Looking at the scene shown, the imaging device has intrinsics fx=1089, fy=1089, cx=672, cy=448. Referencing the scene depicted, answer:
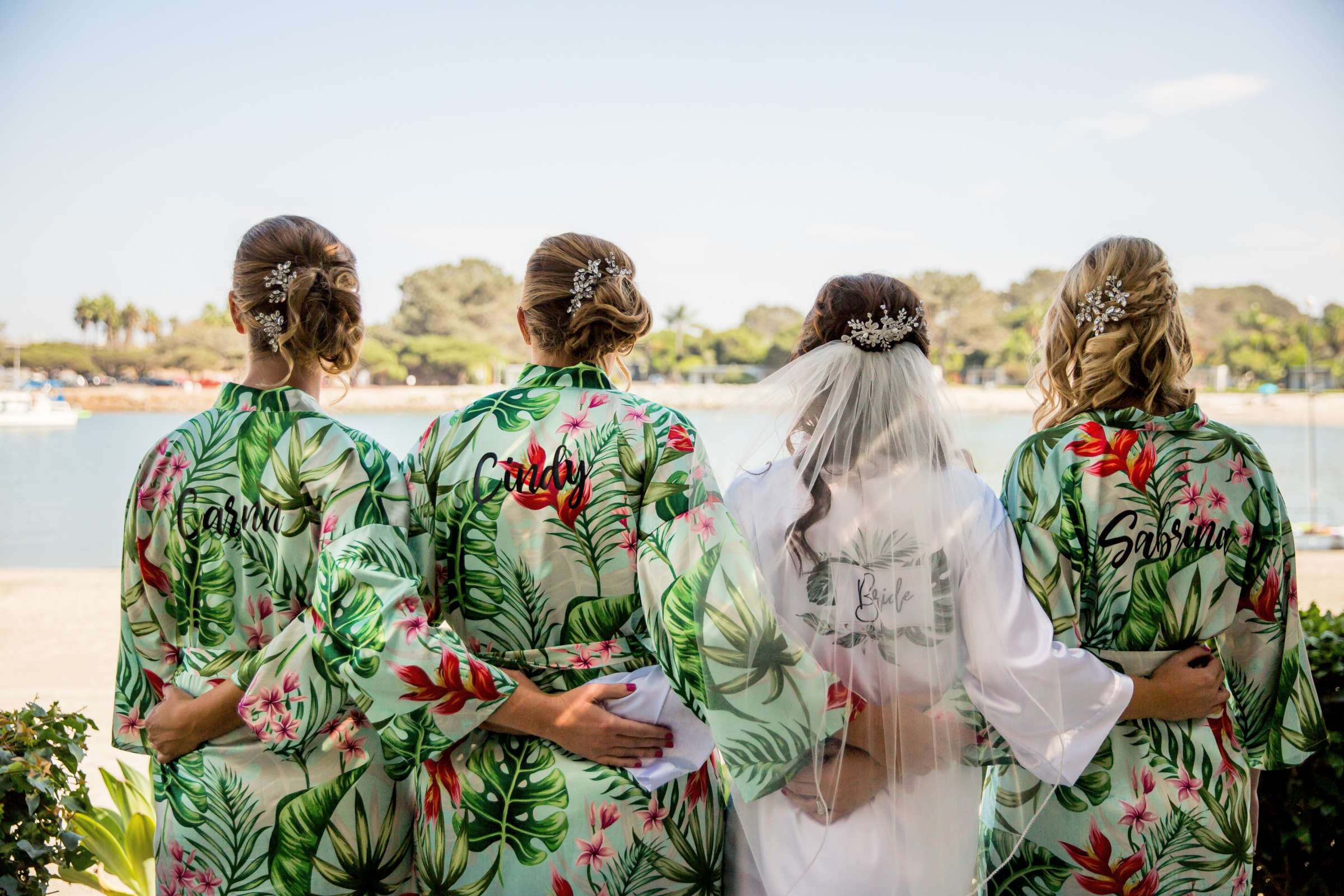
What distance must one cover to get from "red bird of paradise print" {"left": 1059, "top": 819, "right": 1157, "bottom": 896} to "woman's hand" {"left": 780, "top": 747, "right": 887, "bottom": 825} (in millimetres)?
397

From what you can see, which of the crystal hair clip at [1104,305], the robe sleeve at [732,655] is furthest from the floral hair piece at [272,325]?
the crystal hair clip at [1104,305]

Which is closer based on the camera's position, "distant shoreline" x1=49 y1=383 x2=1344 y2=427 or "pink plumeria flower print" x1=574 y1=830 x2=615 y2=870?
"pink plumeria flower print" x1=574 y1=830 x2=615 y2=870

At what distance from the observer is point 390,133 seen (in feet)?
200

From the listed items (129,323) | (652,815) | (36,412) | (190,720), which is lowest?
(36,412)

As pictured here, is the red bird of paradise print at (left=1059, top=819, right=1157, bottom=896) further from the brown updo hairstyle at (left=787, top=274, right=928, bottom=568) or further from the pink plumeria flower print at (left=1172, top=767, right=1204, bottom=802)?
the brown updo hairstyle at (left=787, top=274, right=928, bottom=568)

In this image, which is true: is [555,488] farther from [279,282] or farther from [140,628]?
[140,628]

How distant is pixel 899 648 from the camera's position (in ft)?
5.55

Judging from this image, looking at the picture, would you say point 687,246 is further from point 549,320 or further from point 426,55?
point 549,320

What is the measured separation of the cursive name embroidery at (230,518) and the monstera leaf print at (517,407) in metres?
0.36

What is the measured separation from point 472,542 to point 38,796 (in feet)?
3.23

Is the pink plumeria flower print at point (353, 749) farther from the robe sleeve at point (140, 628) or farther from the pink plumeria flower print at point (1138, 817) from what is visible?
the pink plumeria flower print at point (1138, 817)

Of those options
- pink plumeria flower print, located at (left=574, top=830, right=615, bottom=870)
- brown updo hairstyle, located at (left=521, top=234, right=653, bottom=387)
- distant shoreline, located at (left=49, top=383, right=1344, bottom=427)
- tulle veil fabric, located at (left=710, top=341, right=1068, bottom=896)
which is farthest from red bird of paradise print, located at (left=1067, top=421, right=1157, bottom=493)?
distant shoreline, located at (left=49, top=383, right=1344, bottom=427)

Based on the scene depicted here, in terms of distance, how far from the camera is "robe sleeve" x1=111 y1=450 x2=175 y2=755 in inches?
73.1

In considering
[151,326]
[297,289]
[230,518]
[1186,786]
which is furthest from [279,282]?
[151,326]
